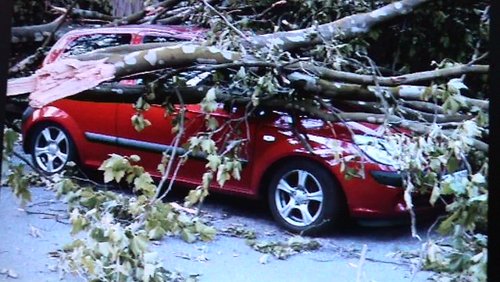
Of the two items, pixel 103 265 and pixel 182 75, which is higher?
pixel 182 75

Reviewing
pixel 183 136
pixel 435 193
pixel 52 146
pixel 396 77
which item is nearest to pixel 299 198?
pixel 183 136

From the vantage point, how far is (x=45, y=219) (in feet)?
12.5

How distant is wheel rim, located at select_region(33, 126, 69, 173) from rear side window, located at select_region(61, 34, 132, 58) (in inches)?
27.7

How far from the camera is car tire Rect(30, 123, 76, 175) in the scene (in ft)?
13.8

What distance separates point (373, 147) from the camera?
9.33 feet

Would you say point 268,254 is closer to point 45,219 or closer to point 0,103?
point 45,219

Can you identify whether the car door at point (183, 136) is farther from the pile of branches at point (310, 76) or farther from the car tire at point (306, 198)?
the car tire at point (306, 198)

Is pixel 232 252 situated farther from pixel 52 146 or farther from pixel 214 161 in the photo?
pixel 52 146

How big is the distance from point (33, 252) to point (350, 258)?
1.50 metres

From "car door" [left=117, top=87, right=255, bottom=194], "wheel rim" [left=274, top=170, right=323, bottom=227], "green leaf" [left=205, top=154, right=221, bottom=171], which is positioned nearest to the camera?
"green leaf" [left=205, top=154, right=221, bottom=171]

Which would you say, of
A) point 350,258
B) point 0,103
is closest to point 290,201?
point 350,258

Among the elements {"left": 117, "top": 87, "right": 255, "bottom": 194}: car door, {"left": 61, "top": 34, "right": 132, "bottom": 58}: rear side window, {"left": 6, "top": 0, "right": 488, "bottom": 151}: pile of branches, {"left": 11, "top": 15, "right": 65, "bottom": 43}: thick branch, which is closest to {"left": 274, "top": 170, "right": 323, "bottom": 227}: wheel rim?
{"left": 117, "top": 87, "right": 255, "bottom": 194}: car door

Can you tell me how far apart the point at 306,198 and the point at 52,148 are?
5.27ft

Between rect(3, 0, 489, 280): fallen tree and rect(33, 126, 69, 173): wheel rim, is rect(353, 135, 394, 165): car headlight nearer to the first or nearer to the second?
rect(3, 0, 489, 280): fallen tree
